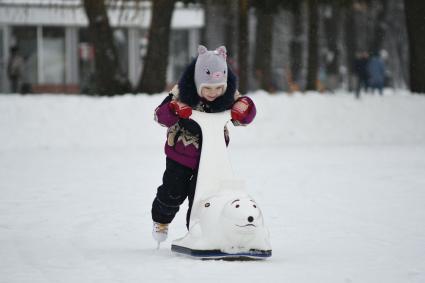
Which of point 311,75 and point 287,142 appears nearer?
point 287,142

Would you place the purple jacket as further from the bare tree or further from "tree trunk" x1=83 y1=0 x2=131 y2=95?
the bare tree

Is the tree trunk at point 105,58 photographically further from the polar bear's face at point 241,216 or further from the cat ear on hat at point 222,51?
the polar bear's face at point 241,216

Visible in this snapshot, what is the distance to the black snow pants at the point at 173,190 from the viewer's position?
8.01 m

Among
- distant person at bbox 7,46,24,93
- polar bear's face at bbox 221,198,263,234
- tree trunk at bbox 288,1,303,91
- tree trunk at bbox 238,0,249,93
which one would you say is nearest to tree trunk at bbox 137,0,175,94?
tree trunk at bbox 238,0,249,93

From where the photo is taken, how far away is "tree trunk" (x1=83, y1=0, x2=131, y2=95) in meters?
25.6

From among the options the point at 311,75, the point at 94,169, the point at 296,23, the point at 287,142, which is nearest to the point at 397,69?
the point at 296,23

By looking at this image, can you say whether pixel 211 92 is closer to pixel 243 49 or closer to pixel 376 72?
pixel 243 49

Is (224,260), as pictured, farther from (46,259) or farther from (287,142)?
(287,142)

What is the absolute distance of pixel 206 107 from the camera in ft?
26.1

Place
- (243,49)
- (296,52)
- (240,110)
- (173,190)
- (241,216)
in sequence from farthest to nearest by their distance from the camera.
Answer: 1. (296,52)
2. (243,49)
3. (173,190)
4. (240,110)
5. (241,216)

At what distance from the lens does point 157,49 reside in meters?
25.7

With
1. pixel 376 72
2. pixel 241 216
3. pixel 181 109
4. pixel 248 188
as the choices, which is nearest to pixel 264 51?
pixel 376 72

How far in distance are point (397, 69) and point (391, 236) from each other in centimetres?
6337

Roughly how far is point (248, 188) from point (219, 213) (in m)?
6.06
